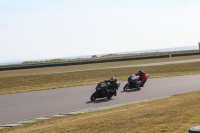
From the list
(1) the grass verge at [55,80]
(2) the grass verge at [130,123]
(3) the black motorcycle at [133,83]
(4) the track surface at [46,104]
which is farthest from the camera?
(1) the grass verge at [55,80]

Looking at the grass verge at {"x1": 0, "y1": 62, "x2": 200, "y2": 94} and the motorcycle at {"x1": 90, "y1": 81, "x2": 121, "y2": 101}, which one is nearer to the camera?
the motorcycle at {"x1": 90, "y1": 81, "x2": 121, "y2": 101}

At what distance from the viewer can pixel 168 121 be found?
31.7 ft

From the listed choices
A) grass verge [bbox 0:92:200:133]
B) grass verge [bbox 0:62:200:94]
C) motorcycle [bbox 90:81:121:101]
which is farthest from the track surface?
grass verge [bbox 0:62:200:94]

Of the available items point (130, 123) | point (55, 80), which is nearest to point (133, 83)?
point (55, 80)

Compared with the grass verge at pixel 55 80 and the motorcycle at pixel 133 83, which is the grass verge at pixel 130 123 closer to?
the motorcycle at pixel 133 83

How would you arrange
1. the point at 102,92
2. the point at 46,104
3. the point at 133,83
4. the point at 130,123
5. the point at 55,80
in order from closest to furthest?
the point at 130,123, the point at 46,104, the point at 102,92, the point at 133,83, the point at 55,80

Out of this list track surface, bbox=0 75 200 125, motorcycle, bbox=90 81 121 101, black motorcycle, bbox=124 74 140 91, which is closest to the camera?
track surface, bbox=0 75 200 125

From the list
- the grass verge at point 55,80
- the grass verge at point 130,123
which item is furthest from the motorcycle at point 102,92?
the grass verge at point 55,80

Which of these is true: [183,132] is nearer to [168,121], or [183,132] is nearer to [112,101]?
[168,121]

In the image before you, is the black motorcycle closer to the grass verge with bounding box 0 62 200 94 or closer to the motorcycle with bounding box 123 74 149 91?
the motorcycle with bounding box 123 74 149 91

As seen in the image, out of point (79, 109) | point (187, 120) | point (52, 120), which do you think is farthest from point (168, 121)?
point (79, 109)

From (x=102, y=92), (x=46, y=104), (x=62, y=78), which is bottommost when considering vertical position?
(x=46, y=104)

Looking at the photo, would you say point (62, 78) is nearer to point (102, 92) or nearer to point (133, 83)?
point (133, 83)

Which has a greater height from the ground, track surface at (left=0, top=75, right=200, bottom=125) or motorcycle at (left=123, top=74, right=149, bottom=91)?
motorcycle at (left=123, top=74, right=149, bottom=91)
